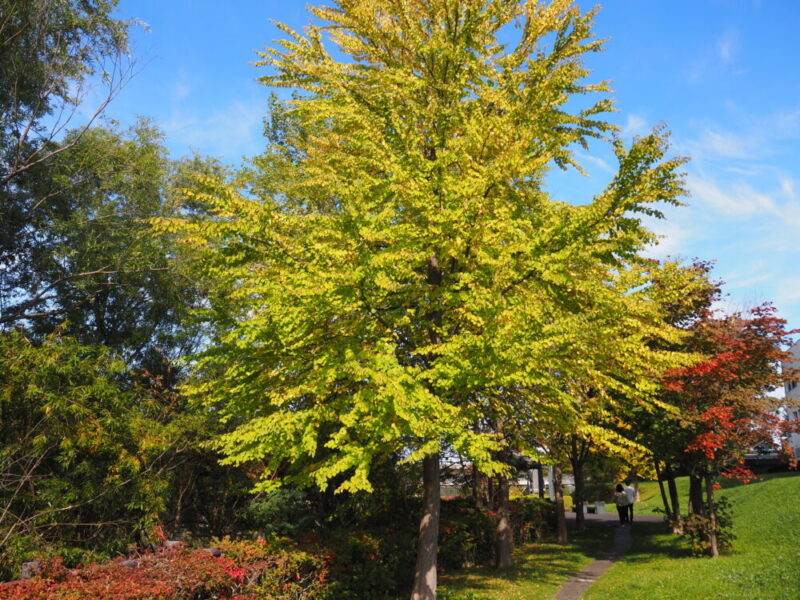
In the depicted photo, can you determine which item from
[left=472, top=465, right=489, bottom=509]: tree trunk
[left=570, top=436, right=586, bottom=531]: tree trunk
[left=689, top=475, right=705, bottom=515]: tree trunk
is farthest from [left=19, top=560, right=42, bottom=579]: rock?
[left=570, top=436, right=586, bottom=531]: tree trunk

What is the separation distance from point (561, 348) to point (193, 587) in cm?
671

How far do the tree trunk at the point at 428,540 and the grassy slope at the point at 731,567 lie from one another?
3.86 metres

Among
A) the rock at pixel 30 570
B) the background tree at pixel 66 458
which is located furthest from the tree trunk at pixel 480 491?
the rock at pixel 30 570

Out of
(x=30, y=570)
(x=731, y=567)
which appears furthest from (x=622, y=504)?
(x=30, y=570)

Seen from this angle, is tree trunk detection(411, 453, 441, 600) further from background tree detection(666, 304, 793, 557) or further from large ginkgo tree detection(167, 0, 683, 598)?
background tree detection(666, 304, 793, 557)

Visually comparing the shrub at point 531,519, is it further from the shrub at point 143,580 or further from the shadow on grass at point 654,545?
the shrub at point 143,580

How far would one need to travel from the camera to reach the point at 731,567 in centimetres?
1214

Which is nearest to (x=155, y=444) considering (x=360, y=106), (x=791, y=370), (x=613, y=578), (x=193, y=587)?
(x=193, y=587)

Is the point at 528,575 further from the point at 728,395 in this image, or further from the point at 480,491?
the point at 728,395

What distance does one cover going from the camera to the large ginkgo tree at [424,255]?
7.66 metres

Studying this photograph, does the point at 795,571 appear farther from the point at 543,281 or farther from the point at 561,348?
the point at 543,281

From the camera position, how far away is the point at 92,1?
1828cm

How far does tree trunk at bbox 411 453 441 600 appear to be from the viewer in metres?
9.46

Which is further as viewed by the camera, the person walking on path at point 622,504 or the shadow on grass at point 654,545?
the person walking on path at point 622,504
